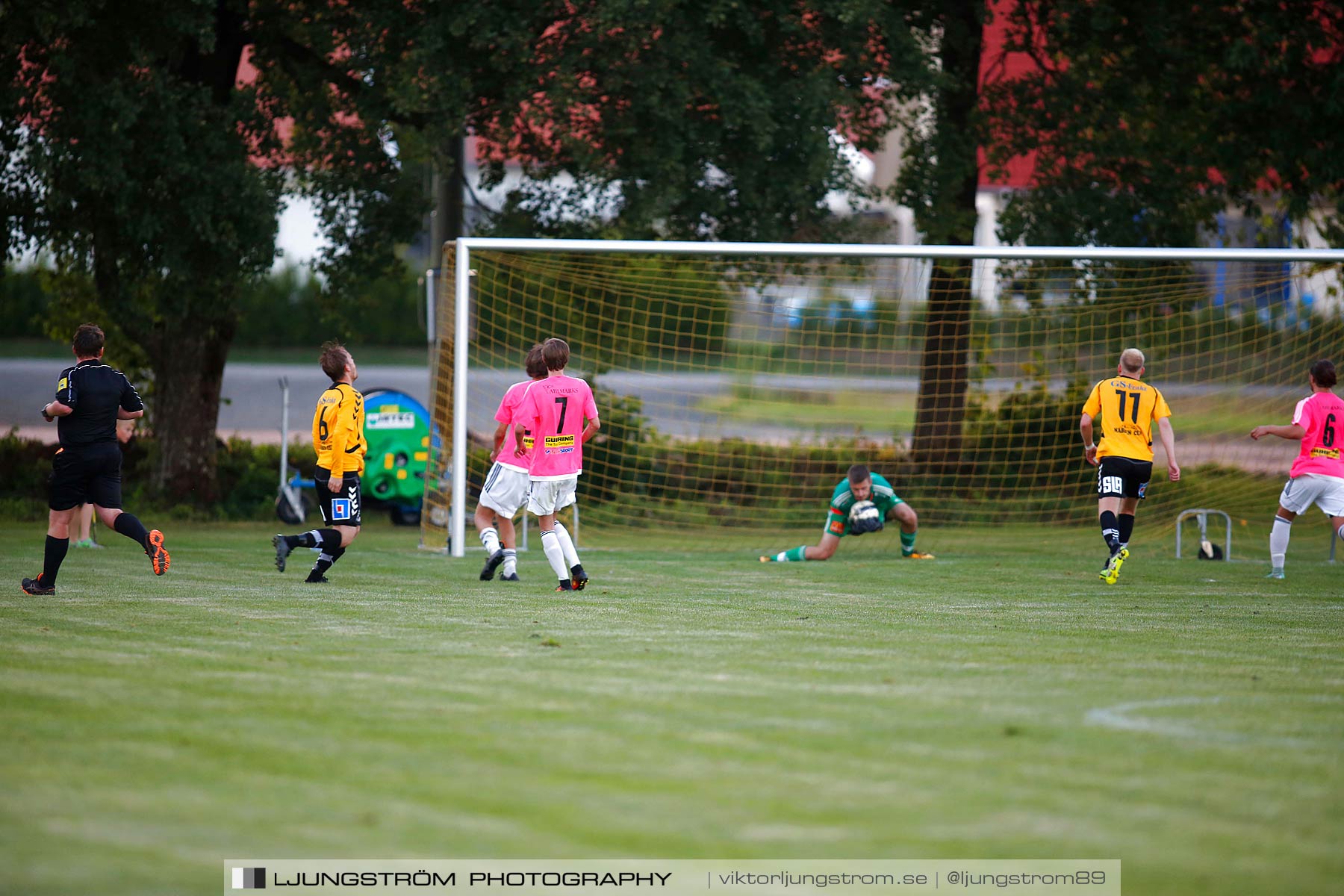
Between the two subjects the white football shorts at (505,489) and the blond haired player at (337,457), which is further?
the white football shorts at (505,489)

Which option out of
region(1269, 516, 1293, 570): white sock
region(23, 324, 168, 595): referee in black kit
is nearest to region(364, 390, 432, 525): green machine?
region(23, 324, 168, 595): referee in black kit

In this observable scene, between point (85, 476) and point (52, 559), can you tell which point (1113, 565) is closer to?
point (85, 476)

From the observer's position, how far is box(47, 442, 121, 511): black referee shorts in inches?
352

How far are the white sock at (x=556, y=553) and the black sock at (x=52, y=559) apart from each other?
3022 mm

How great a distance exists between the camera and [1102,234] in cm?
1645

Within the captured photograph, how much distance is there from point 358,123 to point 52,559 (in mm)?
8362

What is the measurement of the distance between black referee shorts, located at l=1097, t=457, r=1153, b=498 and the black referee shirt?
23.0 feet

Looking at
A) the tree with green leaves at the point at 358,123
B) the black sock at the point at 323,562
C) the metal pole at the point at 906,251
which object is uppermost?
the tree with green leaves at the point at 358,123

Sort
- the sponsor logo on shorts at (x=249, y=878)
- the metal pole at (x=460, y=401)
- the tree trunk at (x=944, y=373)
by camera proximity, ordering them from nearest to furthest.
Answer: the sponsor logo on shorts at (x=249, y=878), the metal pole at (x=460, y=401), the tree trunk at (x=944, y=373)

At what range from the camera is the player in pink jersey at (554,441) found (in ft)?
31.9

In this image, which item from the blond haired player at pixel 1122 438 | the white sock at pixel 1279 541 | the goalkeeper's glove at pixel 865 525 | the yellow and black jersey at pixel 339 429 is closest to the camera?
the yellow and black jersey at pixel 339 429

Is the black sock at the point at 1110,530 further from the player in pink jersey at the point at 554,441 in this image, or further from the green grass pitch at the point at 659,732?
the player in pink jersey at the point at 554,441

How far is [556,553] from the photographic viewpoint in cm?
962

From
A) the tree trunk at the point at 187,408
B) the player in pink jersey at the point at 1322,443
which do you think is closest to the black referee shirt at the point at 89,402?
the tree trunk at the point at 187,408
